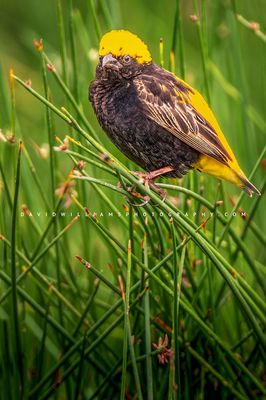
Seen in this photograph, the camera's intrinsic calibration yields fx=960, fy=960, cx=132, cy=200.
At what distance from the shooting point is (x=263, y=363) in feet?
8.30

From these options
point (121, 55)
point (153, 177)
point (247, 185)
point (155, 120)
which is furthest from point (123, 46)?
point (247, 185)

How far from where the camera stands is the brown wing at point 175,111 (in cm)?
229

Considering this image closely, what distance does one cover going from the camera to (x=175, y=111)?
235 cm

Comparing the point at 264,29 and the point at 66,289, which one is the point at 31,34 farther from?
the point at 66,289

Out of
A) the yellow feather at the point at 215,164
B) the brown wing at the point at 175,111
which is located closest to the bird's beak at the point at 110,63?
the brown wing at the point at 175,111

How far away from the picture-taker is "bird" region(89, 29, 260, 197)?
88.5 inches

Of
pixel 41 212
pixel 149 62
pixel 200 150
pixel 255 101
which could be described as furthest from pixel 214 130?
pixel 255 101

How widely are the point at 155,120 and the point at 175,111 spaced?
0.07 metres

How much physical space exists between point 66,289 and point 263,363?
22.4 inches

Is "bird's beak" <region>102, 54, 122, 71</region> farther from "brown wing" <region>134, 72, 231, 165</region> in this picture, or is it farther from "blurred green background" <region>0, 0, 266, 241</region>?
"blurred green background" <region>0, 0, 266, 241</region>

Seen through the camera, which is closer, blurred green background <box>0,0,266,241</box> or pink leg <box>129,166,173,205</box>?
pink leg <box>129,166,173,205</box>

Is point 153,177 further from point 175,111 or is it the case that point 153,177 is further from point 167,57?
point 167,57

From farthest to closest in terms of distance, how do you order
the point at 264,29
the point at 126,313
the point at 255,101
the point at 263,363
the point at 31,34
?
the point at 31,34
the point at 255,101
the point at 264,29
the point at 263,363
the point at 126,313

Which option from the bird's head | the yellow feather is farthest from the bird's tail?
the bird's head
